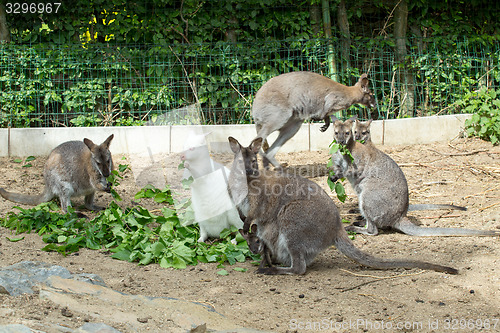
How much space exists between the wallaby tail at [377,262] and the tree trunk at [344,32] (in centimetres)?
558

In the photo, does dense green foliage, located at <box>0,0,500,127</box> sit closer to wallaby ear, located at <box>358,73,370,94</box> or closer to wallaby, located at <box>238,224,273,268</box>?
wallaby ear, located at <box>358,73,370,94</box>

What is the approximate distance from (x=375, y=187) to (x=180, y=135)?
12.7 ft

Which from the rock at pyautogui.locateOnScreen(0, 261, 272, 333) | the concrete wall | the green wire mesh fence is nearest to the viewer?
the rock at pyautogui.locateOnScreen(0, 261, 272, 333)

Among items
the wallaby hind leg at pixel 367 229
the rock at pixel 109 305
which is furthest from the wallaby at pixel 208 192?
the rock at pixel 109 305

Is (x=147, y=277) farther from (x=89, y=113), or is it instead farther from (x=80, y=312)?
(x=89, y=113)

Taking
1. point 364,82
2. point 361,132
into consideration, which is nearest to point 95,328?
point 361,132

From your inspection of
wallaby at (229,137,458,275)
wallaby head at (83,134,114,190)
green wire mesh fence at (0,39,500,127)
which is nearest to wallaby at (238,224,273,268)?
wallaby at (229,137,458,275)

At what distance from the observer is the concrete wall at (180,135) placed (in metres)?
8.36

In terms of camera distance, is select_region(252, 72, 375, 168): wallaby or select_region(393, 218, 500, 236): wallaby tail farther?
select_region(252, 72, 375, 168): wallaby

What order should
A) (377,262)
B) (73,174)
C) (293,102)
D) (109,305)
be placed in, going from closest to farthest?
(109,305), (377,262), (73,174), (293,102)

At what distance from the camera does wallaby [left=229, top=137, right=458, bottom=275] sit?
4.48m

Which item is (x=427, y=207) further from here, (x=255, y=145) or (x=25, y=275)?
(x=25, y=275)

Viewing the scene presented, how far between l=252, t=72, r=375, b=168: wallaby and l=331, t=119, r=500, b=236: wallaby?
1.83m

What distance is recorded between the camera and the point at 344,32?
382 inches
